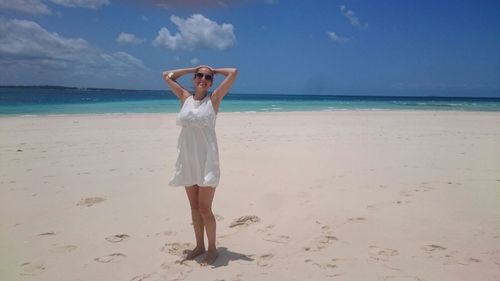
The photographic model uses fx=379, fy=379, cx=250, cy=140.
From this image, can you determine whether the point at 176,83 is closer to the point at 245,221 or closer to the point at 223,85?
the point at 223,85

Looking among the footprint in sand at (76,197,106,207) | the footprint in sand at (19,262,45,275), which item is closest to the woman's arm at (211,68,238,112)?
the footprint in sand at (19,262,45,275)

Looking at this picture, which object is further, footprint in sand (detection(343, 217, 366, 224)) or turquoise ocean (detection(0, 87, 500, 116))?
turquoise ocean (detection(0, 87, 500, 116))

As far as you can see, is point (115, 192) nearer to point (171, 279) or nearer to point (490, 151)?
point (171, 279)

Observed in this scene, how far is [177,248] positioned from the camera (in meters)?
3.97

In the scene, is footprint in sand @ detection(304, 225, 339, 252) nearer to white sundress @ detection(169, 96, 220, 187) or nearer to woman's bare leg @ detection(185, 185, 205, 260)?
woman's bare leg @ detection(185, 185, 205, 260)

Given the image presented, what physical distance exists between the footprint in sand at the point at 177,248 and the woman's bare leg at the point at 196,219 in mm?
147

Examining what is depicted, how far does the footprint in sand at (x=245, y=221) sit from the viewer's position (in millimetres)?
4633

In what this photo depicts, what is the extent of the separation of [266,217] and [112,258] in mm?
1893

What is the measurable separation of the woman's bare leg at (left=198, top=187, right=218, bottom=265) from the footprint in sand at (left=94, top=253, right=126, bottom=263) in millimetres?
831

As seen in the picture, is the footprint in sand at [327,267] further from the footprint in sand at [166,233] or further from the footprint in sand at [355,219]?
the footprint in sand at [166,233]

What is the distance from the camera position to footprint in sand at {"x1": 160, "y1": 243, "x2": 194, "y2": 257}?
12.7ft

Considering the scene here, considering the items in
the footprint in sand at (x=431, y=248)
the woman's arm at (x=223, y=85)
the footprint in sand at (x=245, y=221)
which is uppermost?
the woman's arm at (x=223, y=85)

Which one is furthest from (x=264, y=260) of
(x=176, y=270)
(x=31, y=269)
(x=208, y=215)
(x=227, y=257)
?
(x=31, y=269)

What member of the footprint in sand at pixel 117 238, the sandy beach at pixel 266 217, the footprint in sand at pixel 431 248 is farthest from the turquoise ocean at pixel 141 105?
the footprint in sand at pixel 431 248
